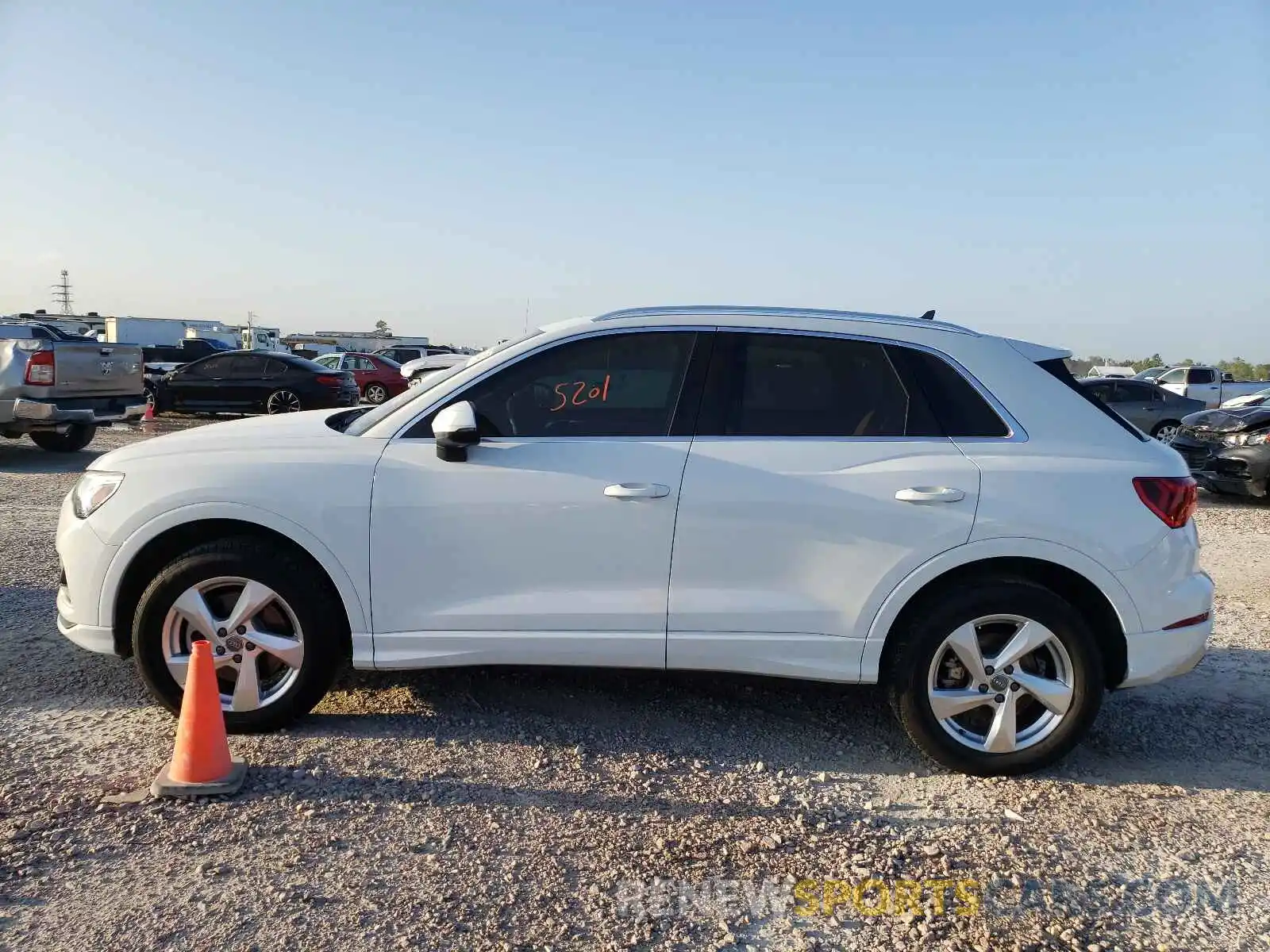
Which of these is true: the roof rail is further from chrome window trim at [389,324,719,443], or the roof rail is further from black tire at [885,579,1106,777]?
black tire at [885,579,1106,777]

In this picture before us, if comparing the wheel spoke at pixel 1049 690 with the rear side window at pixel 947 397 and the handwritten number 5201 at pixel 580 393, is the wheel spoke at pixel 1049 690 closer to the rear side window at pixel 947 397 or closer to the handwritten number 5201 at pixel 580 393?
the rear side window at pixel 947 397

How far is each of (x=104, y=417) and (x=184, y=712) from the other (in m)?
9.40

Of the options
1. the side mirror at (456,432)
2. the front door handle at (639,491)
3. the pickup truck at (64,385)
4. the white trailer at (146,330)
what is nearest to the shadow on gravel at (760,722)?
Answer: the front door handle at (639,491)

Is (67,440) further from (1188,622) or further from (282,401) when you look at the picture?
(1188,622)

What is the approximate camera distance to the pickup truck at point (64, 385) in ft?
33.8

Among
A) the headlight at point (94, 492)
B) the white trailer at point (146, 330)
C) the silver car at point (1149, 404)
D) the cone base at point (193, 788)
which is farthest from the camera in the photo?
the white trailer at point (146, 330)

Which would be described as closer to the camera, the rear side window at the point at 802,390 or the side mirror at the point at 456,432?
the side mirror at the point at 456,432

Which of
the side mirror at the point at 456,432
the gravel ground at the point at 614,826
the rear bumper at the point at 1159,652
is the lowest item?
the gravel ground at the point at 614,826

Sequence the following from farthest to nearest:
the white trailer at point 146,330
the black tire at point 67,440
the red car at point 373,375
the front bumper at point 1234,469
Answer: the white trailer at point 146,330, the red car at point 373,375, the black tire at point 67,440, the front bumper at point 1234,469

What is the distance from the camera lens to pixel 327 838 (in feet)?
9.89

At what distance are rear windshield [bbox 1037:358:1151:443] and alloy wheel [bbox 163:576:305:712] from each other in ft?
10.5

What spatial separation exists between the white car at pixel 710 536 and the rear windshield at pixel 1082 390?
2cm

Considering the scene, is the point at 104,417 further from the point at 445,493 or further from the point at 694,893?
the point at 694,893

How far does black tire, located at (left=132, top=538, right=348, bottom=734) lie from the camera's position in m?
3.59
